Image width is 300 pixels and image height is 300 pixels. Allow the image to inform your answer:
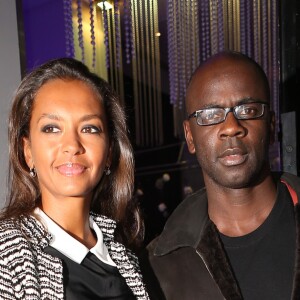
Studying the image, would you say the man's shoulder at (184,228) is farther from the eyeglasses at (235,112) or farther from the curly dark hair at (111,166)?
the eyeglasses at (235,112)

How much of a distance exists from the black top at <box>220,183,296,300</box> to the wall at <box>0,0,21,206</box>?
1084 mm

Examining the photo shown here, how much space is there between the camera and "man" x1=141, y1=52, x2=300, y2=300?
1.82m

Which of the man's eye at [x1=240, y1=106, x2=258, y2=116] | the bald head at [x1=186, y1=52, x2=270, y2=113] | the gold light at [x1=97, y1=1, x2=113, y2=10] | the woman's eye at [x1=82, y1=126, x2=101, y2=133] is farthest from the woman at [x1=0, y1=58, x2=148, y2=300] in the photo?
the gold light at [x1=97, y1=1, x2=113, y2=10]

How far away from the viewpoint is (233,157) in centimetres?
189

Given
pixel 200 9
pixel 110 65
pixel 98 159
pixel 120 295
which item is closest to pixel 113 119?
pixel 98 159

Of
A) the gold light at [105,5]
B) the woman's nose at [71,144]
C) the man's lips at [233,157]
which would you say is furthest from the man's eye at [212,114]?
the gold light at [105,5]

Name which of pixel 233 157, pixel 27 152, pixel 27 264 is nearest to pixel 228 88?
pixel 233 157

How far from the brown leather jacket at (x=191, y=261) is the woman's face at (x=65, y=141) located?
1.36 ft

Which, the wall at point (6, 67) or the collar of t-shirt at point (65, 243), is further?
the wall at point (6, 67)

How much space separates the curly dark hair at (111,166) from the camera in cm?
184

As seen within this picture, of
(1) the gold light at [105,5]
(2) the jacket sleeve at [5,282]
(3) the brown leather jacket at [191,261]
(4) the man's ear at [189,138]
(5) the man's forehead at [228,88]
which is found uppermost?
(1) the gold light at [105,5]

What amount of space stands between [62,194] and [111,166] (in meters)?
0.44

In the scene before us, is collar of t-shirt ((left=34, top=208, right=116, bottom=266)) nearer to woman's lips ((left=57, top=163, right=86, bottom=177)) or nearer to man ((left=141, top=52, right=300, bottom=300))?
woman's lips ((left=57, top=163, right=86, bottom=177))

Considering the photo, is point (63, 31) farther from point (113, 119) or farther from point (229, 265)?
point (229, 265)
